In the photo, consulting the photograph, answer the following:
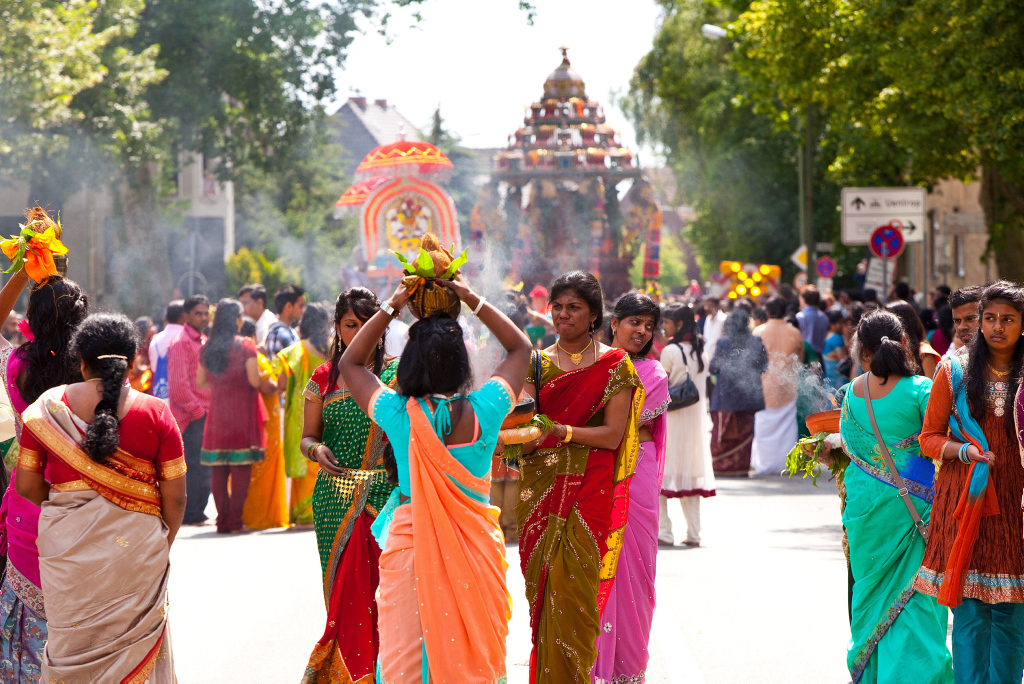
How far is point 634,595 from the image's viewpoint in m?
5.64

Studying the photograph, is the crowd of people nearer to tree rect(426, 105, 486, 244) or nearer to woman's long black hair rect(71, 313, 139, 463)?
woman's long black hair rect(71, 313, 139, 463)

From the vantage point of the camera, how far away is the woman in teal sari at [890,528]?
5445mm

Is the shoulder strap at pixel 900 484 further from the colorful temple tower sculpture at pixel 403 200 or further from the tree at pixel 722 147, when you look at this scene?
the tree at pixel 722 147

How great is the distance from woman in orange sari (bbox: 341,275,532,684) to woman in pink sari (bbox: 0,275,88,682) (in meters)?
1.47

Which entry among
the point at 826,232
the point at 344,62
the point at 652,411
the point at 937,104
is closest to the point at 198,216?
the point at 344,62

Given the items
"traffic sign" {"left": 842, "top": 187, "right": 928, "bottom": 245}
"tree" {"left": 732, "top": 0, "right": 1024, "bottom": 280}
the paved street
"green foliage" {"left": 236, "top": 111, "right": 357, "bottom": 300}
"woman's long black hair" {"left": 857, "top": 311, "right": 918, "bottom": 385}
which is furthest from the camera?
"green foliage" {"left": 236, "top": 111, "right": 357, "bottom": 300}

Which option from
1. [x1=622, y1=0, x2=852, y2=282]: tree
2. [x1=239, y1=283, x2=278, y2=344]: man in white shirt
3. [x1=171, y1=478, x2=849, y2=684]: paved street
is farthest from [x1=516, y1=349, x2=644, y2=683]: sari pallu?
[x1=622, y1=0, x2=852, y2=282]: tree

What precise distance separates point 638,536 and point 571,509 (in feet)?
2.50

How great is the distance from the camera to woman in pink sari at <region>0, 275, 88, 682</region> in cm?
482

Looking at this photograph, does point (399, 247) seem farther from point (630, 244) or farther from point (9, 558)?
point (9, 558)

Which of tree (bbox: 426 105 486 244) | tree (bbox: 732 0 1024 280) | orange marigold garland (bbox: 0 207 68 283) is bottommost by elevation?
orange marigold garland (bbox: 0 207 68 283)

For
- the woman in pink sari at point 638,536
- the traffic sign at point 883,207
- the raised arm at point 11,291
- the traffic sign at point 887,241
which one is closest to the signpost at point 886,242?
the traffic sign at point 887,241

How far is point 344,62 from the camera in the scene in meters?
30.5

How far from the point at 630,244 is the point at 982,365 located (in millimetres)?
27560
